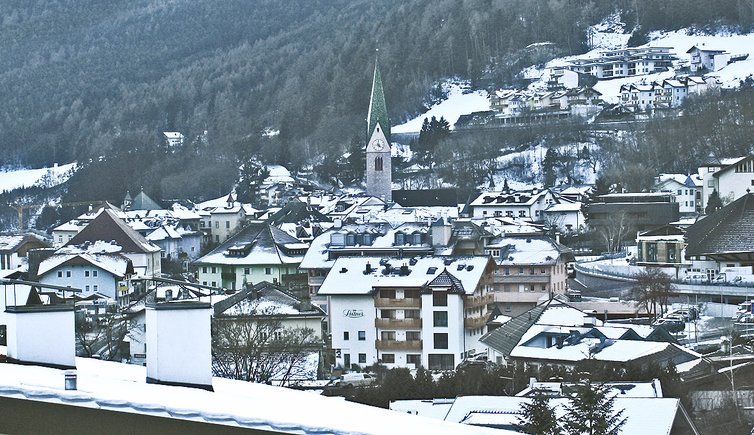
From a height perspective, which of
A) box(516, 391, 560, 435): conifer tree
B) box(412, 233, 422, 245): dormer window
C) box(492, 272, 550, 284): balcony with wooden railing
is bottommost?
box(516, 391, 560, 435): conifer tree

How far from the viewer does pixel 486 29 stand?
431 ft

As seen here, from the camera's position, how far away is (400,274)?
34750 millimetres

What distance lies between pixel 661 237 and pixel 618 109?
159 feet

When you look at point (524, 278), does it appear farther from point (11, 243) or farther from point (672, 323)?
point (11, 243)

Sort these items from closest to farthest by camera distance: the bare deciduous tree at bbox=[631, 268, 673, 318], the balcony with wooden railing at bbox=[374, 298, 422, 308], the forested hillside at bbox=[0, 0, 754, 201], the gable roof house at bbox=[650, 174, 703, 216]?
the balcony with wooden railing at bbox=[374, 298, 422, 308]
the bare deciduous tree at bbox=[631, 268, 673, 318]
the gable roof house at bbox=[650, 174, 703, 216]
the forested hillside at bbox=[0, 0, 754, 201]

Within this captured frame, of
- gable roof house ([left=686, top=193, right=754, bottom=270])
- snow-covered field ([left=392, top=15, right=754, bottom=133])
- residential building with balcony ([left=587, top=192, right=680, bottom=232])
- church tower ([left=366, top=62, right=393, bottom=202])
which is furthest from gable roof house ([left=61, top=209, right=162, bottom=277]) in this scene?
snow-covered field ([left=392, top=15, right=754, bottom=133])

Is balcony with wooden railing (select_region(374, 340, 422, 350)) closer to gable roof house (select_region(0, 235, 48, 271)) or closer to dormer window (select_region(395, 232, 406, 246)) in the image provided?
A: dormer window (select_region(395, 232, 406, 246))

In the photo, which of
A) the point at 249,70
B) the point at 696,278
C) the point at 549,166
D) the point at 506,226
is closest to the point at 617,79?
the point at 549,166

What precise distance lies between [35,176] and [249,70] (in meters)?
35.0

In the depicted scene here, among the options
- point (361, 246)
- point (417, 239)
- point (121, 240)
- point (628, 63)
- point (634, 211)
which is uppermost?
point (628, 63)

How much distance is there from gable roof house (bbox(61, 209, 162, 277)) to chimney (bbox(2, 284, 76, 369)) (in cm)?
4600

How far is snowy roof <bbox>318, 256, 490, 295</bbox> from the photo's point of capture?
112ft

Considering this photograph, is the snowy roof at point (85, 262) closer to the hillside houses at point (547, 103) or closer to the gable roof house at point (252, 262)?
the gable roof house at point (252, 262)

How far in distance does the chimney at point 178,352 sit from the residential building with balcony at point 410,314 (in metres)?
25.0
